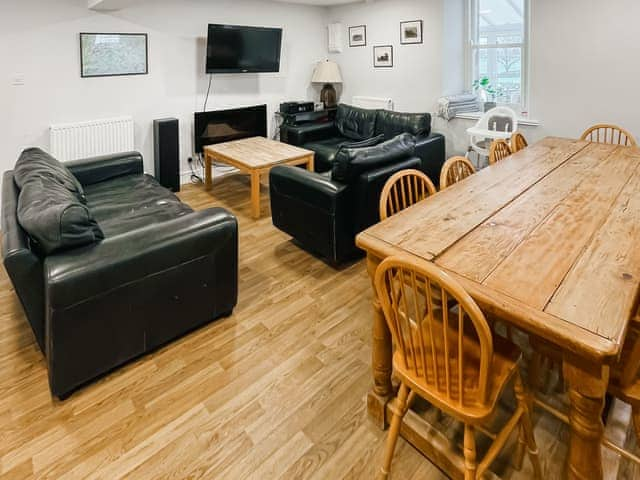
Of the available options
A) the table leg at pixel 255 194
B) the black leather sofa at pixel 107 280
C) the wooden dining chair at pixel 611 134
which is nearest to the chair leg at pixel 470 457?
the black leather sofa at pixel 107 280

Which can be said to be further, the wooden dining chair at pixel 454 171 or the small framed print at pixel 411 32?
the small framed print at pixel 411 32

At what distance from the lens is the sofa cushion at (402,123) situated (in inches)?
182

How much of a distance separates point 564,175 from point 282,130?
382 cm

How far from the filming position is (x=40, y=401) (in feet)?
6.30

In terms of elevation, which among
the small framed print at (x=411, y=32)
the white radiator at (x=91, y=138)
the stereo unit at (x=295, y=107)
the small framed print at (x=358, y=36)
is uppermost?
the small framed print at (x=358, y=36)

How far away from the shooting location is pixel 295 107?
5746mm

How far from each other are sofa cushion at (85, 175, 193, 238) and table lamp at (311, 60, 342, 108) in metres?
3.38

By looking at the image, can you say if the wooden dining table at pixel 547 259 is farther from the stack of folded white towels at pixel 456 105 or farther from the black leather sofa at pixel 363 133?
the stack of folded white towels at pixel 456 105

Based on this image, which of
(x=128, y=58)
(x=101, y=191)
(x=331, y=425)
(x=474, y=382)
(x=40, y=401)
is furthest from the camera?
(x=128, y=58)

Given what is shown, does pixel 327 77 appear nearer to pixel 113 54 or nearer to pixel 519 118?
pixel 519 118

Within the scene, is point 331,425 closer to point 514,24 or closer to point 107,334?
point 107,334

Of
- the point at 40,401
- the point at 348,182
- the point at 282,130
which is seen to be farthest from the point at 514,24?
the point at 40,401

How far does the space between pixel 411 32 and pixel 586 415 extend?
16.9 ft

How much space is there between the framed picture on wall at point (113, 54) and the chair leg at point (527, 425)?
185 inches
